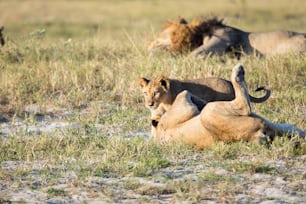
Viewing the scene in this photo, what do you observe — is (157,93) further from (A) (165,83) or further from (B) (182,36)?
(B) (182,36)

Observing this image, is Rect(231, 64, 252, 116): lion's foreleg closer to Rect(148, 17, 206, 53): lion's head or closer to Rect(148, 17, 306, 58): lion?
Rect(148, 17, 306, 58): lion

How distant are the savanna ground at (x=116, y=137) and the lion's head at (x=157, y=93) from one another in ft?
1.03

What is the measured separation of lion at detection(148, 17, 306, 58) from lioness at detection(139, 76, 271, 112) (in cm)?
291

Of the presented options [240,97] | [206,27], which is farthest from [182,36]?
[240,97]

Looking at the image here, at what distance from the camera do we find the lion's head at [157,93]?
23.5ft

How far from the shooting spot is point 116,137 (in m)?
6.68

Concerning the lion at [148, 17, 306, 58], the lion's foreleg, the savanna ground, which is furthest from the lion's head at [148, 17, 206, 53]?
the lion's foreleg

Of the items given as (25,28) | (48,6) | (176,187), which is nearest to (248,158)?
(176,187)

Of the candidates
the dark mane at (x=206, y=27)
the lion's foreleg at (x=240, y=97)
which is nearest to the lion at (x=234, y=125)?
the lion's foreleg at (x=240, y=97)

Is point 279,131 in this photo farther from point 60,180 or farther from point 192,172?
point 60,180

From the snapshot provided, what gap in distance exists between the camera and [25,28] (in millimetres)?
21281

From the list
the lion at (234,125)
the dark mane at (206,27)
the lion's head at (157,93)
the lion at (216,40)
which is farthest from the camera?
the dark mane at (206,27)

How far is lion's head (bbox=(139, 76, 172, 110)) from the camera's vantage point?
717 centimetres

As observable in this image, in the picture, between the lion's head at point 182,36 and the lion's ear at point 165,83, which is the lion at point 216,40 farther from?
the lion's ear at point 165,83
